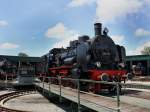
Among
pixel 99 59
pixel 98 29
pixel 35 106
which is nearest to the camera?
pixel 35 106

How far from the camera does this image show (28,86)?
1239 inches

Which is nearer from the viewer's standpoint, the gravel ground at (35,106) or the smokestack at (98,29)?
the gravel ground at (35,106)

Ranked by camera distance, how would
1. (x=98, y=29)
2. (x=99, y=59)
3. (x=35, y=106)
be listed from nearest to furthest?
(x=35, y=106) < (x=99, y=59) < (x=98, y=29)

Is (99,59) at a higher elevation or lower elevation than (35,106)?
higher

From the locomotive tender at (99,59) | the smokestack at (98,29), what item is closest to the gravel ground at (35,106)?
the locomotive tender at (99,59)

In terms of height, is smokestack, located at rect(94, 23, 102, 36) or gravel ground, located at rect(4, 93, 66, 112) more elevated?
smokestack, located at rect(94, 23, 102, 36)

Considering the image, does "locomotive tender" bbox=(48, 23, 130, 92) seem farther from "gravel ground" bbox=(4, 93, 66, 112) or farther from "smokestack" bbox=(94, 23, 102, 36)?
"gravel ground" bbox=(4, 93, 66, 112)

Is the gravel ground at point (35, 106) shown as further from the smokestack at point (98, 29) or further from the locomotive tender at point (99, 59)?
the smokestack at point (98, 29)

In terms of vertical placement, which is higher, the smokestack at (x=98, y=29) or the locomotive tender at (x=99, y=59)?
the smokestack at (x=98, y=29)

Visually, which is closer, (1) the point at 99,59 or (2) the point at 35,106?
(2) the point at 35,106

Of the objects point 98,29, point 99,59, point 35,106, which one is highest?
point 98,29

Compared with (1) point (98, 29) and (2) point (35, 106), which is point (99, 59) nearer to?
(1) point (98, 29)

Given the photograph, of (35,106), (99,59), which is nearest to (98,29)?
(99,59)

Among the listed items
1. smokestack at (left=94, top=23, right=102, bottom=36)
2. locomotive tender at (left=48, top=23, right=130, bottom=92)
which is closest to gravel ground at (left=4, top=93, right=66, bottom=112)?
locomotive tender at (left=48, top=23, right=130, bottom=92)
